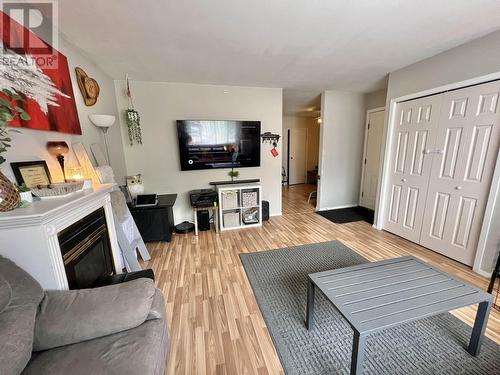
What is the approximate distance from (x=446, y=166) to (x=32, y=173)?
3928mm

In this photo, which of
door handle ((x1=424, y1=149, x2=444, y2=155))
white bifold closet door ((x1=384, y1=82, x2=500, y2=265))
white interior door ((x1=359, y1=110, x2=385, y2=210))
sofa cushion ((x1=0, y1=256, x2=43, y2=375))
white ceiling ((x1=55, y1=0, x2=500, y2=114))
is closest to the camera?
sofa cushion ((x1=0, y1=256, x2=43, y2=375))

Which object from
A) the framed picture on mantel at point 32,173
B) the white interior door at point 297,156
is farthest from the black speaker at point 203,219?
the white interior door at point 297,156

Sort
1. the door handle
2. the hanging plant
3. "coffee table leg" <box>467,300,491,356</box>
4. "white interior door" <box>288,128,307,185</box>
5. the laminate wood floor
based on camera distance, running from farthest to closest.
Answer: "white interior door" <box>288,128,307,185</box>, the hanging plant, the door handle, the laminate wood floor, "coffee table leg" <box>467,300,491,356</box>

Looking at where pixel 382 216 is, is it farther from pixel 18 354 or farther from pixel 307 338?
pixel 18 354

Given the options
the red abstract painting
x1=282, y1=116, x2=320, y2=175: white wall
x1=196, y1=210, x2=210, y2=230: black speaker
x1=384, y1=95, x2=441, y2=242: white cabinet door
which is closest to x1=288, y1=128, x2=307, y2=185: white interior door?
x1=282, y1=116, x2=320, y2=175: white wall

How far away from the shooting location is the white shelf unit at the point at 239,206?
11.0 ft

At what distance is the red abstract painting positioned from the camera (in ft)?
4.03

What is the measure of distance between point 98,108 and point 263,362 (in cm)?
304

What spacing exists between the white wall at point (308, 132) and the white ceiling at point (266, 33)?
3971mm

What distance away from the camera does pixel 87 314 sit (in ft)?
3.17

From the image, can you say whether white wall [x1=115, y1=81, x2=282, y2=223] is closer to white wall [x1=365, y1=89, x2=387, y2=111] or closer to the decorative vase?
white wall [x1=365, y1=89, x2=387, y2=111]

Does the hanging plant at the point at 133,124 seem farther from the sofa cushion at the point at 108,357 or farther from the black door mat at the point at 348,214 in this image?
the black door mat at the point at 348,214

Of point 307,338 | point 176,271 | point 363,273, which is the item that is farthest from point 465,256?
point 176,271

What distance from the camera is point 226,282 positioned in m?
2.06
